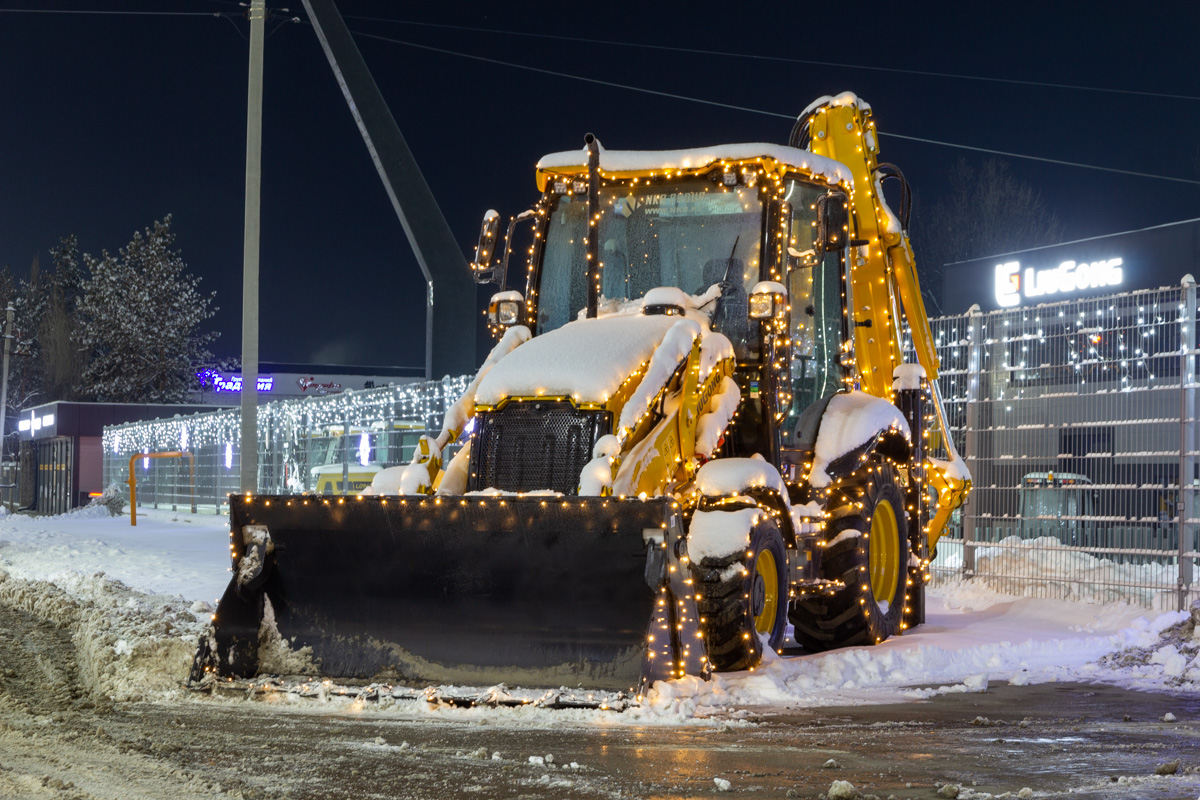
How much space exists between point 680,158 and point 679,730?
4335 mm

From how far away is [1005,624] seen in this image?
1112 centimetres

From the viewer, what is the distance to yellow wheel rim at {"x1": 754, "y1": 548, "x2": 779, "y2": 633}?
8180mm

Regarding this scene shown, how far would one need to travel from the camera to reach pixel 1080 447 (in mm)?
12445

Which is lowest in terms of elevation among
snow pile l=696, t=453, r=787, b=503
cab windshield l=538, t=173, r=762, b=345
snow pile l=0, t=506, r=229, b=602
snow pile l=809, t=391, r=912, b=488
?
snow pile l=0, t=506, r=229, b=602

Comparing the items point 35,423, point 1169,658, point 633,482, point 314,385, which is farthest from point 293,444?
point 314,385

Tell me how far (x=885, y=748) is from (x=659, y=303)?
3491 mm

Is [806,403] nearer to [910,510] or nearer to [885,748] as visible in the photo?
[910,510]

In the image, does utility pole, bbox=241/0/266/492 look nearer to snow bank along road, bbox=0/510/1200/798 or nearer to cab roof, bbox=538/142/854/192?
snow bank along road, bbox=0/510/1200/798

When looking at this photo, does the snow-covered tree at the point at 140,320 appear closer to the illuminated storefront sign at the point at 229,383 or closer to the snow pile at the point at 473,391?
the illuminated storefront sign at the point at 229,383

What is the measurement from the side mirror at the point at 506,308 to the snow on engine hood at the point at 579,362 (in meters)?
0.90

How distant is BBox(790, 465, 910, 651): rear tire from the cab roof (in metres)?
2.39

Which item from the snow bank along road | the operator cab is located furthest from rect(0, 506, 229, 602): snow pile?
the operator cab

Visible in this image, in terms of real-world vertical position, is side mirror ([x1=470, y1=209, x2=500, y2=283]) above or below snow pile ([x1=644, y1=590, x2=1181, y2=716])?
above

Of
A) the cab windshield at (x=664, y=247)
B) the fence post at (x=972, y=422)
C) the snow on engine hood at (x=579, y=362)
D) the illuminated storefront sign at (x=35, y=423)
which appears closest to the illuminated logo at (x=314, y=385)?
the illuminated storefront sign at (x=35, y=423)
